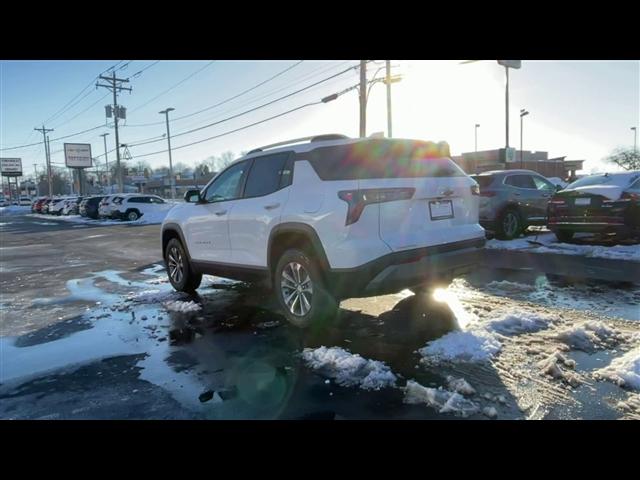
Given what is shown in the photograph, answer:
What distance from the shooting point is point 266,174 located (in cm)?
533

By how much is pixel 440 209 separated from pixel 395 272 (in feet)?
A: 3.04

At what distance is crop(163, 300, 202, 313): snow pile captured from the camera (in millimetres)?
6047

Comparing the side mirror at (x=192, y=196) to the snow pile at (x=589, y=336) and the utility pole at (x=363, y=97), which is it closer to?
the snow pile at (x=589, y=336)

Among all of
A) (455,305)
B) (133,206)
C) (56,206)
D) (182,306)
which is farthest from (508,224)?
(56,206)

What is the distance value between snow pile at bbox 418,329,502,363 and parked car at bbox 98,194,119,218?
102 ft

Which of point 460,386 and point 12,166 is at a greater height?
point 12,166

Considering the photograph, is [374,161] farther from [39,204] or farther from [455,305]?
[39,204]

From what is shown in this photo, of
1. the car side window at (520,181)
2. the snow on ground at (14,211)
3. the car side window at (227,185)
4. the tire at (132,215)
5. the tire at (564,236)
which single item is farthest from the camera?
the snow on ground at (14,211)

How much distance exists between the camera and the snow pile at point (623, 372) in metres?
3.27

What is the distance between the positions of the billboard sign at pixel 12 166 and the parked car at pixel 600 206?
336ft

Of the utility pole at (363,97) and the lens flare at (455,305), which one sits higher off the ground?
the utility pole at (363,97)

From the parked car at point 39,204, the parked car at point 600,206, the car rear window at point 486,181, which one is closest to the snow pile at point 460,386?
the parked car at point 600,206
